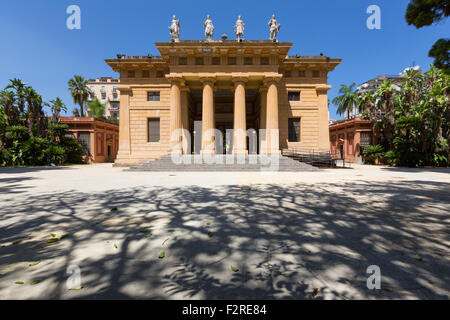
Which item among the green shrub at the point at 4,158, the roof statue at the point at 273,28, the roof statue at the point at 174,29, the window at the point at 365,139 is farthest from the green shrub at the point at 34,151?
the window at the point at 365,139

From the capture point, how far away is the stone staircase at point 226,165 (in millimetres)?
14422

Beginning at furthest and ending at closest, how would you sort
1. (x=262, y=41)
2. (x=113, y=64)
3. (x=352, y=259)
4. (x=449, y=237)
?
(x=113, y=64) → (x=262, y=41) → (x=449, y=237) → (x=352, y=259)

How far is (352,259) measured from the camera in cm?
238

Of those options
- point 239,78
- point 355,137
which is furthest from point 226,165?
point 355,137

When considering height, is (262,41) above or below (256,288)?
above

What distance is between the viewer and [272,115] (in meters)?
18.5

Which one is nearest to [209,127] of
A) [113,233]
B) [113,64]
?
[113,64]

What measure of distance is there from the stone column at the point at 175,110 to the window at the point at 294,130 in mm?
12287

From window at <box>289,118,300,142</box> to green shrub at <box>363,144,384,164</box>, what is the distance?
1086 centimetres

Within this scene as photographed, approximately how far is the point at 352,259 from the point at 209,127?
16549 mm

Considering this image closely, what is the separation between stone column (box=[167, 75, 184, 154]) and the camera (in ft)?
60.2

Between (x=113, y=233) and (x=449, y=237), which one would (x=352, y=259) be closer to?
(x=449, y=237)

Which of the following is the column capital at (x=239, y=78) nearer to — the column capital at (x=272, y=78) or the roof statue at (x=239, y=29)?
the column capital at (x=272, y=78)
